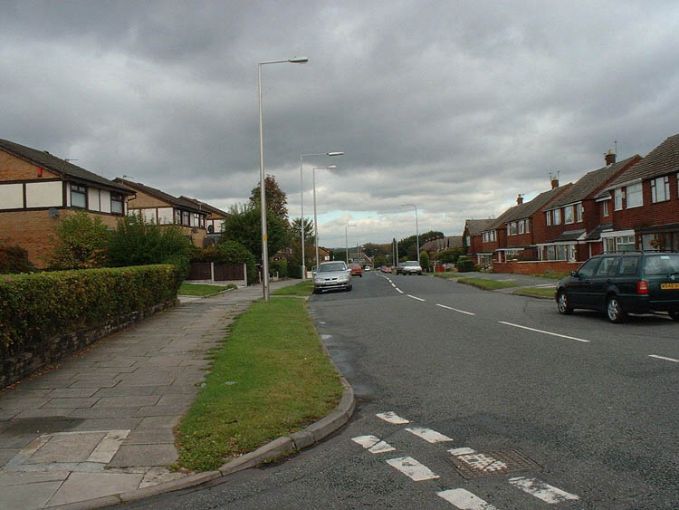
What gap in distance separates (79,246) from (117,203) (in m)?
11.5

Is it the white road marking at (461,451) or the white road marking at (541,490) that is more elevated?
the white road marking at (541,490)

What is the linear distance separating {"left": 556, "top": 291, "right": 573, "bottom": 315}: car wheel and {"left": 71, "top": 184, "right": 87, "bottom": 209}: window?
2608 centimetres

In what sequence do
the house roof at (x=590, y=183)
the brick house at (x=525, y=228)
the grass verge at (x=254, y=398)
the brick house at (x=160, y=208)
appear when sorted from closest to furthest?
the grass verge at (x=254, y=398) < the house roof at (x=590, y=183) < the brick house at (x=160, y=208) < the brick house at (x=525, y=228)

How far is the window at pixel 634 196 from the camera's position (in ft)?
105

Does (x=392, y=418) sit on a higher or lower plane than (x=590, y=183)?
lower

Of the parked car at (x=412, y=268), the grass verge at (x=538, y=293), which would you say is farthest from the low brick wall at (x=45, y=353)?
the parked car at (x=412, y=268)

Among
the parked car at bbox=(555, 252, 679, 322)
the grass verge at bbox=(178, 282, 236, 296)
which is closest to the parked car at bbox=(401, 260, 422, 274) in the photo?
the grass verge at bbox=(178, 282, 236, 296)

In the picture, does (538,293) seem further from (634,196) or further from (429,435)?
(429,435)

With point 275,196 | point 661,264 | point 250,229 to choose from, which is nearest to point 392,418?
point 661,264

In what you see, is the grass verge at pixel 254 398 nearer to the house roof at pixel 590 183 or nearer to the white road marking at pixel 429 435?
the white road marking at pixel 429 435

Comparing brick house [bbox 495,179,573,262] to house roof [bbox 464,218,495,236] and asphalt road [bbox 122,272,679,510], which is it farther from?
asphalt road [bbox 122,272,679,510]

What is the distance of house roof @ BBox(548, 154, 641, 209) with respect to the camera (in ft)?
145

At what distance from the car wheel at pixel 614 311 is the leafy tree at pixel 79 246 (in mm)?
20110

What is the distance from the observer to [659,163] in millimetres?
30734
